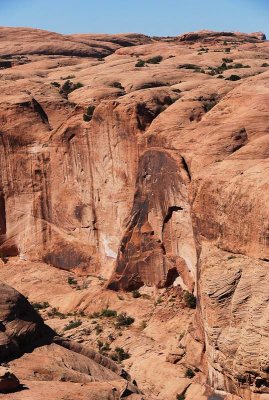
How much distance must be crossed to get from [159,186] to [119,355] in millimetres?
9820

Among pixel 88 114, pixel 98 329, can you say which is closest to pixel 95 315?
pixel 98 329

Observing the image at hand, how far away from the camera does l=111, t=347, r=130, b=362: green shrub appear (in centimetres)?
4272

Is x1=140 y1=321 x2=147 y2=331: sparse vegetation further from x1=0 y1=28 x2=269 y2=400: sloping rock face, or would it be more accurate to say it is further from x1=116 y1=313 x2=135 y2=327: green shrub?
x1=0 y1=28 x2=269 y2=400: sloping rock face

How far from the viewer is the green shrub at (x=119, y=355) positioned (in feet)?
140

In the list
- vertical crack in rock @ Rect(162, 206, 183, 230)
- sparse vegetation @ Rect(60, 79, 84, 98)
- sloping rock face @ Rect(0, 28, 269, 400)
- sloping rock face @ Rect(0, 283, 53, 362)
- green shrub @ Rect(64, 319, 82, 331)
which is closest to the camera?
sloping rock face @ Rect(0, 283, 53, 362)

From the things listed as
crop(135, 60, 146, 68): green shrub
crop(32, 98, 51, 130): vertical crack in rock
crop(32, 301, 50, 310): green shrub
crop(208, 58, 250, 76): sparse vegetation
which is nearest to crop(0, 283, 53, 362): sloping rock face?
crop(32, 301, 50, 310): green shrub

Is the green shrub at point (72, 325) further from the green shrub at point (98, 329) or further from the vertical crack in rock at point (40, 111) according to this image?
the vertical crack in rock at point (40, 111)

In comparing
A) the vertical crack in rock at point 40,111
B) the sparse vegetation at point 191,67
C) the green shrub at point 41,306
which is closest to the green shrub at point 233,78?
the sparse vegetation at point 191,67

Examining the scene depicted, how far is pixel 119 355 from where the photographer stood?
1690 inches

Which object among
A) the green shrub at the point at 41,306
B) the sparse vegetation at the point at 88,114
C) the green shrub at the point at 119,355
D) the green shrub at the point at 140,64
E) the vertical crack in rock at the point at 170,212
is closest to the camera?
the green shrub at the point at 119,355

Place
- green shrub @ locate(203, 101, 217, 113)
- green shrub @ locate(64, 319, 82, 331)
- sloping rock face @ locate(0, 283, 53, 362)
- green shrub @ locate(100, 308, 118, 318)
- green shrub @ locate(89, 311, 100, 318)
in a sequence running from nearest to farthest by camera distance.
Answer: sloping rock face @ locate(0, 283, 53, 362) < green shrub @ locate(64, 319, 82, 331) < green shrub @ locate(100, 308, 118, 318) < green shrub @ locate(89, 311, 100, 318) < green shrub @ locate(203, 101, 217, 113)

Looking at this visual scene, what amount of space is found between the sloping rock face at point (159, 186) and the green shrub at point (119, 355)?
4124mm

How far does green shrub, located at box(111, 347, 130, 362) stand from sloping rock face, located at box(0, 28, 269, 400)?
13.5ft

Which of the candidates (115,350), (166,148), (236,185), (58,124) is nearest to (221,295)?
(236,185)
